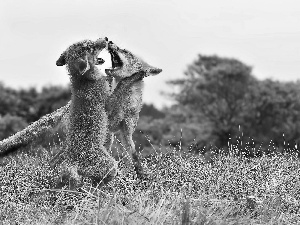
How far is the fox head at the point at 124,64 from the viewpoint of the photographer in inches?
351

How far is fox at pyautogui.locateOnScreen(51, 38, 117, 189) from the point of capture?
28.0 ft

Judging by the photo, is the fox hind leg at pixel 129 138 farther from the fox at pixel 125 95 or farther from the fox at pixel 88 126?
the fox at pixel 88 126

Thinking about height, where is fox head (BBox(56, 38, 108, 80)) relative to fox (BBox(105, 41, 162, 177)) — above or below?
above

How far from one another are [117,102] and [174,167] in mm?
1404

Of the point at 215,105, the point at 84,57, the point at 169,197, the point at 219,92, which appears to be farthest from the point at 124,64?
the point at 219,92

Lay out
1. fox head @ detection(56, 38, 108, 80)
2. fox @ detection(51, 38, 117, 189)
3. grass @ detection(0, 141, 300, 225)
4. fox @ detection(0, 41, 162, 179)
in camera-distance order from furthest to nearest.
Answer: fox @ detection(0, 41, 162, 179) → fox @ detection(51, 38, 117, 189) → fox head @ detection(56, 38, 108, 80) → grass @ detection(0, 141, 300, 225)

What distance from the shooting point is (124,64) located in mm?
9000

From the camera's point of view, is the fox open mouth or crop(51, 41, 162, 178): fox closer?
crop(51, 41, 162, 178): fox

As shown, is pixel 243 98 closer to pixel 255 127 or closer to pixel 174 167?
pixel 255 127

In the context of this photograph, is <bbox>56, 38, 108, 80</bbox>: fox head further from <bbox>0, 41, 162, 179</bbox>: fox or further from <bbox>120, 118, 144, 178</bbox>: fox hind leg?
<bbox>120, 118, 144, 178</bbox>: fox hind leg

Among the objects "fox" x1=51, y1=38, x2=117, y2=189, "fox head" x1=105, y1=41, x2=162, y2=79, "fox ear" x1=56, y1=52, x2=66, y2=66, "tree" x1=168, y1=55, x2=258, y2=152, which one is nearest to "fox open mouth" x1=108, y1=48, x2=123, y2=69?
"fox head" x1=105, y1=41, x2=162, y2=79

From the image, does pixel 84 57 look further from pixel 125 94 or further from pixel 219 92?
pixel 219 92

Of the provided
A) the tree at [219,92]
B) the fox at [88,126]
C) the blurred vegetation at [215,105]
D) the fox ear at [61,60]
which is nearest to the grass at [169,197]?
the fox at [88,126]

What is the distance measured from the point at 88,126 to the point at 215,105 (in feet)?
108
